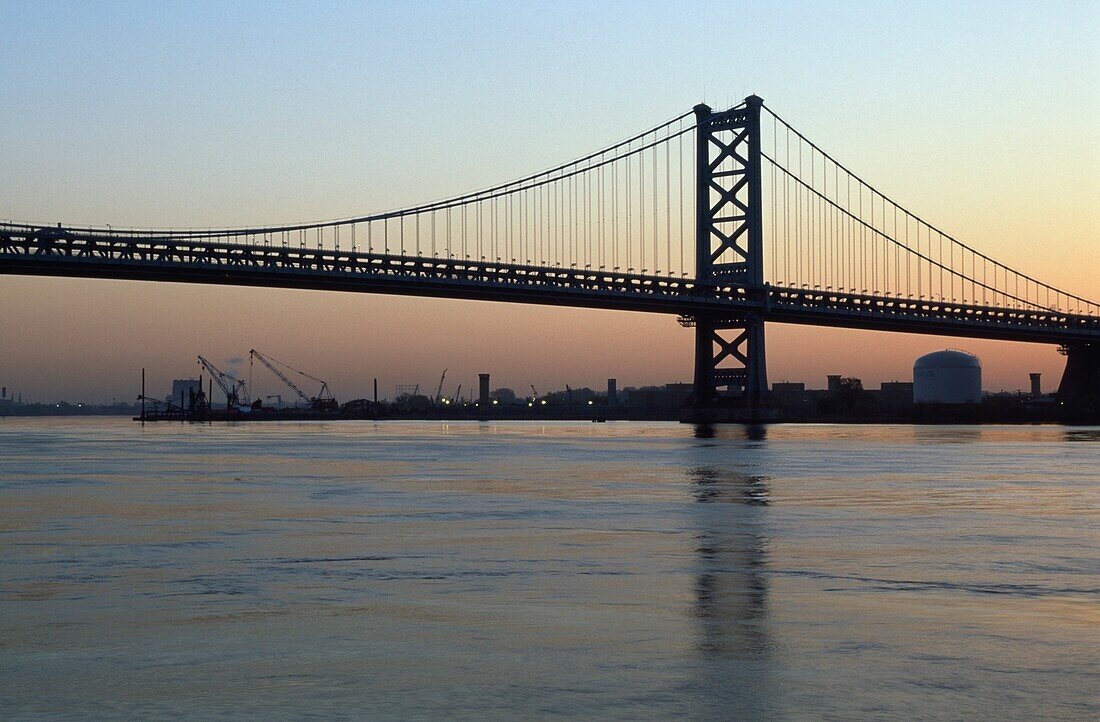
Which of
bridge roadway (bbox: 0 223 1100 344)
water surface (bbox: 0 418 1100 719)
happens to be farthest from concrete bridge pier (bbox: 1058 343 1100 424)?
water surface (bbox: 0 418 1100 719)

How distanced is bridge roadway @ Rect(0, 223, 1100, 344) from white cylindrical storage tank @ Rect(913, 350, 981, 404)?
3063 centimetres

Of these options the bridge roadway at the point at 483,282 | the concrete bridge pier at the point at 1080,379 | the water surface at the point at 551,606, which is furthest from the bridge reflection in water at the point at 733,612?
the concrete bridge pier at the point at 1080,379

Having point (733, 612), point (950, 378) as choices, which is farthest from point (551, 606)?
point (950, 378)

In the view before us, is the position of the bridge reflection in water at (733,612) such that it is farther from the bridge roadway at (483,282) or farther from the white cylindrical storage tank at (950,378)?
the white cylindrical storage tank at (950,378)

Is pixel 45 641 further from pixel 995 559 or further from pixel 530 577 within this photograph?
pixel 995 559

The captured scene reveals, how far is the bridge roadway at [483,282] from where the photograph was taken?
8325 cm

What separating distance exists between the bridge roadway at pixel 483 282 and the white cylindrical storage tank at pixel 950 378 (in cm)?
3063

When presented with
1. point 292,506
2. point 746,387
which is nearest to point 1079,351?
point 746,387

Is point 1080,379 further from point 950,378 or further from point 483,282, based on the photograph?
point 483,282

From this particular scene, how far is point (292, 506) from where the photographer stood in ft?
75.8

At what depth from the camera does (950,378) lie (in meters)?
152

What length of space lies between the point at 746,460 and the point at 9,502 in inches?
981

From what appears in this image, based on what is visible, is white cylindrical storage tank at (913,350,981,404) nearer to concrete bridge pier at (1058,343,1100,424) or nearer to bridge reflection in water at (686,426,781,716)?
concrete bridge pier at (1058,343,1100,424)

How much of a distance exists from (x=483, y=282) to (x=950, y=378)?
250ft
